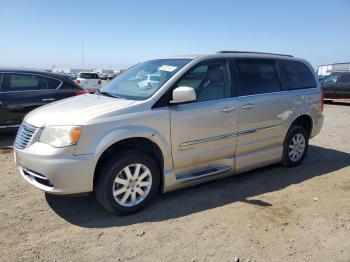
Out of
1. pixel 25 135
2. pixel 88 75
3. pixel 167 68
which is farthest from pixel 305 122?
pixel 88 75

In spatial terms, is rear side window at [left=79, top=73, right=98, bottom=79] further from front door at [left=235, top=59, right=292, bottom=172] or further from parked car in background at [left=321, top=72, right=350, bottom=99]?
front door at [left=235, top=59, right=292, bottom=172]

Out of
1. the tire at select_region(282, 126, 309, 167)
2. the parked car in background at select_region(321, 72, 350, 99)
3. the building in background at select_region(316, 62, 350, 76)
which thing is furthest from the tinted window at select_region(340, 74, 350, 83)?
the building in background at select_region(316, 62, 350, 76)

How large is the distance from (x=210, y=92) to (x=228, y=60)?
0.63m

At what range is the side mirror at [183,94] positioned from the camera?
411 centimetres

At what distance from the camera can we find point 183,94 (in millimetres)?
4113

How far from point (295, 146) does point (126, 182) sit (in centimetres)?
329

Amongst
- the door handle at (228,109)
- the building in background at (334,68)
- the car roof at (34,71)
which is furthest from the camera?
the building in background at (334,68)

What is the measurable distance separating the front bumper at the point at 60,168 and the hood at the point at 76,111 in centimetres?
29

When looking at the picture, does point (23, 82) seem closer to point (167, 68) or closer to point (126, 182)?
point (167, 68)

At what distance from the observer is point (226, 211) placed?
4.22m

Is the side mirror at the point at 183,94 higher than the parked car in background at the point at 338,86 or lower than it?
higher

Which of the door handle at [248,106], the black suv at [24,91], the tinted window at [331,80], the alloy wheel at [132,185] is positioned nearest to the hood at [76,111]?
the alloy wheel at [132,185]

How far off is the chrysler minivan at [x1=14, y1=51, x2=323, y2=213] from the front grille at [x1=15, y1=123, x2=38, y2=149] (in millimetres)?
15

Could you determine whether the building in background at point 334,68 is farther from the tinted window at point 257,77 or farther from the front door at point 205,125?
the front door at point 205,125
